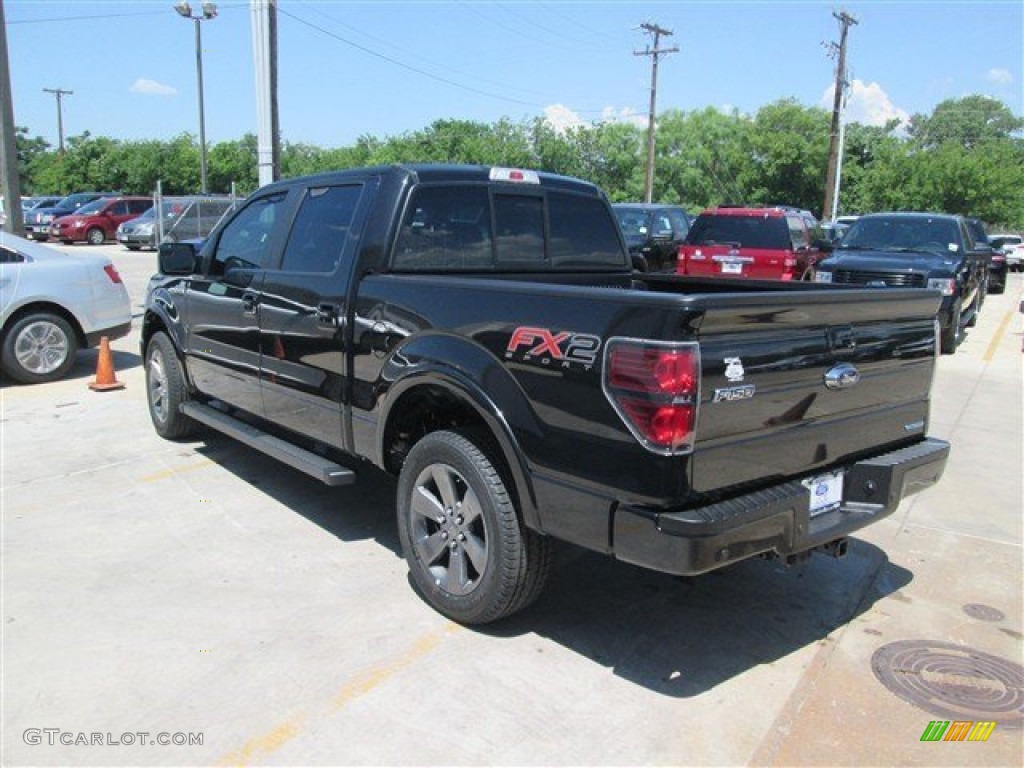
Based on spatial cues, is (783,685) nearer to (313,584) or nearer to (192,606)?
(313,584)

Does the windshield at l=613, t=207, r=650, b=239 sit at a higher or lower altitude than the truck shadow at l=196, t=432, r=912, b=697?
higher

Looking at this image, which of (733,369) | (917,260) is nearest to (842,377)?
(733,369)

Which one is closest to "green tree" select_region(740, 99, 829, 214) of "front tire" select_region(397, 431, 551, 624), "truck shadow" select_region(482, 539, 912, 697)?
"truck shadow" select_region(482, 539, 912, 697)

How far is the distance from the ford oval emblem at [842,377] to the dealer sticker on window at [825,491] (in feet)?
1.22

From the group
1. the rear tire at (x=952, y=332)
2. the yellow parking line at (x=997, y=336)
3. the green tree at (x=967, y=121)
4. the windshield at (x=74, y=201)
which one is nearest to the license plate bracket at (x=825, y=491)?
the rear tire at (x=952, y=332)

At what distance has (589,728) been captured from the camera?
303cm

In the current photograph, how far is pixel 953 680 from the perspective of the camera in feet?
11.2

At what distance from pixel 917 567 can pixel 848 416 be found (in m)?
1.59

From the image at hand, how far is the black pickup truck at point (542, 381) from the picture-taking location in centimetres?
287

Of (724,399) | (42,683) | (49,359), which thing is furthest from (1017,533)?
(49,359)

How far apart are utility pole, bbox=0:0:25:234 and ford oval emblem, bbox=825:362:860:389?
11.2 meters

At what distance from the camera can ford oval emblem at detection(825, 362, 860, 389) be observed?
130 inches

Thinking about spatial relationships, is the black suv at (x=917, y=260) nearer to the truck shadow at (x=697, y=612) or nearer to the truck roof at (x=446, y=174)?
the truck roof at (x=446, y=174)

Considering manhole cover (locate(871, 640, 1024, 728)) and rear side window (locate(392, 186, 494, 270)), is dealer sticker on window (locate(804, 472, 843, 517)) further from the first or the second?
rear side window (locate(392, 186, 494, 270))
